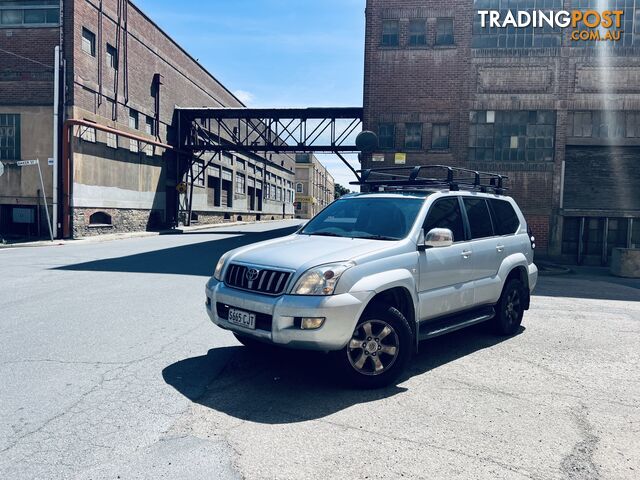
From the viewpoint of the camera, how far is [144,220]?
2997 cm

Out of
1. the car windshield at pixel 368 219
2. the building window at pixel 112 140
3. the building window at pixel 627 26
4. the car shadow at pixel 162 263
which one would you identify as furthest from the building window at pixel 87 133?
the building window at pixel 627 26

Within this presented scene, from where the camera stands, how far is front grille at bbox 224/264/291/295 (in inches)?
169

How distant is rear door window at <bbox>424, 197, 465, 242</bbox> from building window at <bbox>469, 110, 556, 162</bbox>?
568 inches

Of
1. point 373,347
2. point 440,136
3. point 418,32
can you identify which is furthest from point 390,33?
point 373,347

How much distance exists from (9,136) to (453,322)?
2419 cm

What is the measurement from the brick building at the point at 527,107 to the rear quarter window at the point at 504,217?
42.1 ft

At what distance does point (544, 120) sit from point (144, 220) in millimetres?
22327

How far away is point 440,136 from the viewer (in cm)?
1970

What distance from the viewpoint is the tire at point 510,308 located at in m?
6.41

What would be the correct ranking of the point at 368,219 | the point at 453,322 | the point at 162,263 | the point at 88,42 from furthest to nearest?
the point at 88,42 → the point at 162,263 → the point at 368,219 → the point at 453,322

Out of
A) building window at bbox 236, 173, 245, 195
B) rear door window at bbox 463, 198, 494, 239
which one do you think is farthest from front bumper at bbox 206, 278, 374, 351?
building window at bbox 236, 173, 245, 195

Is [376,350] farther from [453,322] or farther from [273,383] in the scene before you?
[453,322]

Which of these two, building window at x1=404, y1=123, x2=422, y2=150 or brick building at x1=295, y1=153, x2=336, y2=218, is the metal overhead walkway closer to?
building window at x1=404, y1=123, x2=422, y2=150

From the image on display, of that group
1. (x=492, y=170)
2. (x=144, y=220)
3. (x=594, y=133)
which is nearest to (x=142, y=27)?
(x=144, y=220)
